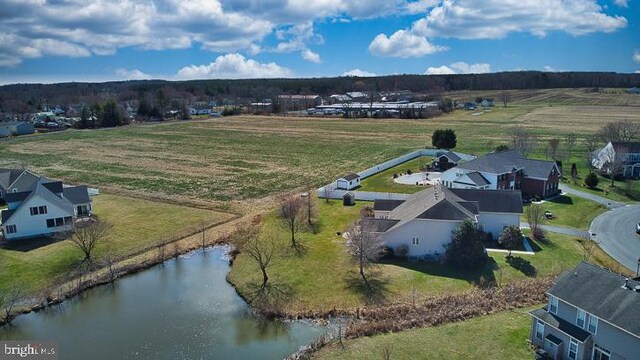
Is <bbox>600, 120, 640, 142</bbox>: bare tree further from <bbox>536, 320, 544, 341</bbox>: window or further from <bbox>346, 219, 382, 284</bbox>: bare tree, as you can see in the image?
<bbox>536, 320, 544, 341</bbox>: window

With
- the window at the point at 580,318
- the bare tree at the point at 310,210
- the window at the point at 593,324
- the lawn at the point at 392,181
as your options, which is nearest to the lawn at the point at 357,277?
the bare tree at the point at 310,210

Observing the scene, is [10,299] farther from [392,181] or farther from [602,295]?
[392,181]

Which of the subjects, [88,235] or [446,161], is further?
[446,161]

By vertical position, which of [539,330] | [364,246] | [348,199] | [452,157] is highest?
[452,157]

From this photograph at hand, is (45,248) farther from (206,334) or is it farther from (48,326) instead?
(206,334)

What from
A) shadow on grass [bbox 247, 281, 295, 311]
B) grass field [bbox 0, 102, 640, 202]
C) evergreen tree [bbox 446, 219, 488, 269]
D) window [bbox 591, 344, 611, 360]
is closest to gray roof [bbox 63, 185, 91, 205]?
grass field [bbox 0, 102, 640, 202]

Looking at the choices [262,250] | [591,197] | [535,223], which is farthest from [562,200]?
[262,250]
